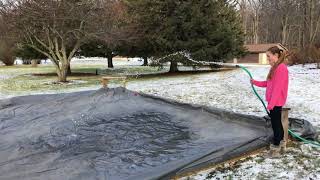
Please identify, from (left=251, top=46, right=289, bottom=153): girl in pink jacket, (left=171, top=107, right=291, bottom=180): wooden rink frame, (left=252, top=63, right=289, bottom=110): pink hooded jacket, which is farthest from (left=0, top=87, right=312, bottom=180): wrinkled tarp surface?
(left=252, top=63, right=289, bottom=110): pink hooded jacket

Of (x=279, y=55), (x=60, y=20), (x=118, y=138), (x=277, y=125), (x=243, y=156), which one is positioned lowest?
(x=243, y=156)

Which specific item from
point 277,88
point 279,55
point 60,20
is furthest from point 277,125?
point 60,20

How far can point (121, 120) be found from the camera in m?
5.57

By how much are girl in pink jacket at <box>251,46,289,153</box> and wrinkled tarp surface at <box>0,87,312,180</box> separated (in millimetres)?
185

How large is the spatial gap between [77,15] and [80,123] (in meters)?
10.8

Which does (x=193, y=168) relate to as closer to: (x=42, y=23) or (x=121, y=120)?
(x=121, y=120)

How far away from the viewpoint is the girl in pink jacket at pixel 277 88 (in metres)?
4.27

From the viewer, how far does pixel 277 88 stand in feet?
14.0

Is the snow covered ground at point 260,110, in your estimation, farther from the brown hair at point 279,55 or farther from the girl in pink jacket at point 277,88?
the brown hair at point 279,55

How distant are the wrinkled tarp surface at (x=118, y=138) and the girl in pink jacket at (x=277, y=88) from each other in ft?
0.61

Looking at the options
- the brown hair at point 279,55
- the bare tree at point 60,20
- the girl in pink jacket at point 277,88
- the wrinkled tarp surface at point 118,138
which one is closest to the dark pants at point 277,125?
the girl in pink jacket at point 277,88

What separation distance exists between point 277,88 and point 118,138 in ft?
6.33

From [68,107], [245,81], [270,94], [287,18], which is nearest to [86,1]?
[245,81]

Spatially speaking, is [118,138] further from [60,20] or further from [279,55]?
[60,20]
